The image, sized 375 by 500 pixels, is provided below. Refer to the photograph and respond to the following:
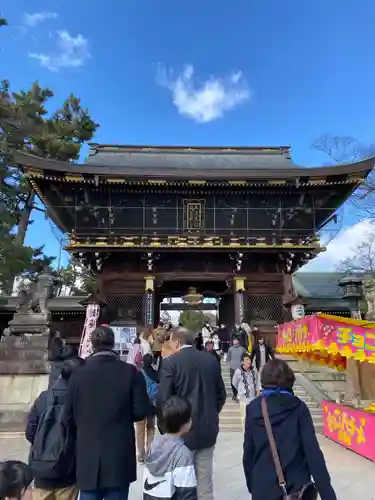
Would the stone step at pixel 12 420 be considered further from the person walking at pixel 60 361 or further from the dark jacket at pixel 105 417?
the dark jacket at pixel 105 417

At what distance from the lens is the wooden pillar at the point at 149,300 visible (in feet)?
60.6

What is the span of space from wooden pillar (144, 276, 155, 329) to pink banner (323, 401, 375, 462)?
34.4ft

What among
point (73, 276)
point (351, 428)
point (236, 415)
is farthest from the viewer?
point (73, 276)

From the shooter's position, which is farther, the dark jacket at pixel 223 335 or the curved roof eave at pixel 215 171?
the curved roof eave at pixel 215 171

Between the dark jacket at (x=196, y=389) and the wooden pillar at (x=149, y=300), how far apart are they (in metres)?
14.7

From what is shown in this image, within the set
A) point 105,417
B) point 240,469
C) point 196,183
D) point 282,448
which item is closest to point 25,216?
point 196,183

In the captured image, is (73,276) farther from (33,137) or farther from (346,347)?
(346,347)

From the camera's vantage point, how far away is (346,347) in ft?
23.1

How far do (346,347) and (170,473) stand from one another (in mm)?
5101

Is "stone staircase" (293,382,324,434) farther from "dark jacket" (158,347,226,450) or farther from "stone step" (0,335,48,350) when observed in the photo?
"dark jacket" (158,347,226,450)

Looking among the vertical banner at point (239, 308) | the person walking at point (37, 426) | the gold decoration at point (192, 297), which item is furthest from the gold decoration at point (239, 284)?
the person walking at point (37, 426)

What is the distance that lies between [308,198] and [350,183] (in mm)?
1864

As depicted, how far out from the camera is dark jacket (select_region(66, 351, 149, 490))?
3.01 meters

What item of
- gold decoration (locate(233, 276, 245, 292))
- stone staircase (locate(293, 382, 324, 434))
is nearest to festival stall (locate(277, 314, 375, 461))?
stone staircase (locate(293, 382, 324, 434))
